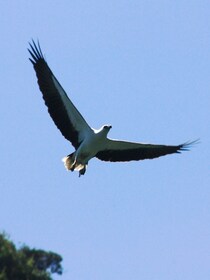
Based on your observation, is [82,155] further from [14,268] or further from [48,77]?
[14,268]

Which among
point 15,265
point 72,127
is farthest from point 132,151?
point 15,265

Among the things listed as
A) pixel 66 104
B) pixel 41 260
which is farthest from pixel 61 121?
pixel 41 260

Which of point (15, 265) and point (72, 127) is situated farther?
point (15, 265)

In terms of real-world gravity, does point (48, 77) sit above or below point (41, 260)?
below

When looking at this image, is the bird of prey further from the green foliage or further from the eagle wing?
the green foliage

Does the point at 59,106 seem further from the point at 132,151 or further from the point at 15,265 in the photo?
the point at 15,265

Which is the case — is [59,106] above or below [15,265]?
below

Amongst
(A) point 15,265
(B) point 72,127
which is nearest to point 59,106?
(B) point 72,127

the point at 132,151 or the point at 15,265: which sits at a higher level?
the point at 15,265

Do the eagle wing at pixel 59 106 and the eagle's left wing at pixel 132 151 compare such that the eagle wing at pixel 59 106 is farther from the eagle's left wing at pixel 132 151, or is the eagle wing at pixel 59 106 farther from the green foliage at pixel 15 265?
the green foliage at pixel 15 265

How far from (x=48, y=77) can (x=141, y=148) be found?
3.26 metres

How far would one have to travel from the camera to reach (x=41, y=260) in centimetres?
7238

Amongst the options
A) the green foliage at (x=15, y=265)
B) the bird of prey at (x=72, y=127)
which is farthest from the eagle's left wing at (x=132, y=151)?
the green foliage at (x=15, y=265)

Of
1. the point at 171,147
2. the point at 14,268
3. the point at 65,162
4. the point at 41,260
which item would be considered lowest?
the point at 65,162
